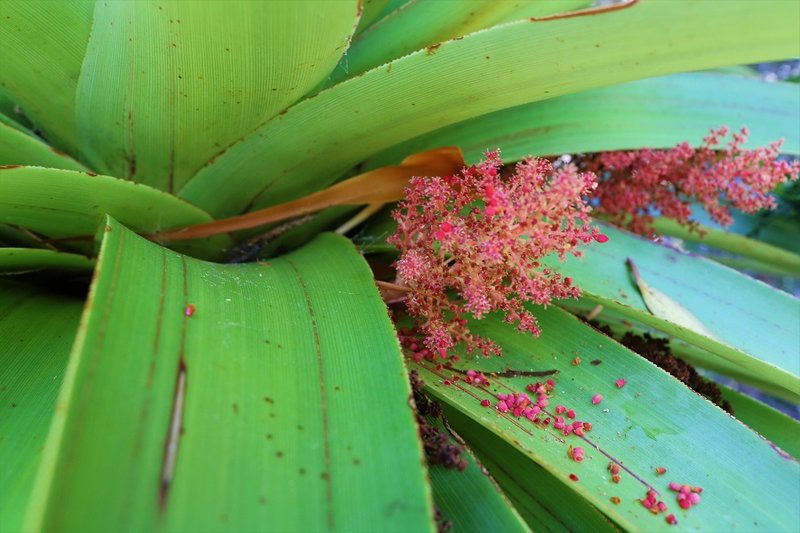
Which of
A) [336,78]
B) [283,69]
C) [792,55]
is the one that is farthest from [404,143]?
[792,55]

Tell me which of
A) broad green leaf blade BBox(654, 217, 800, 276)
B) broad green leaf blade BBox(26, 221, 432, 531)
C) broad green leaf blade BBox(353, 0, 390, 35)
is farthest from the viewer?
broad green leaf blade BBox(654, 217, 800, 276)

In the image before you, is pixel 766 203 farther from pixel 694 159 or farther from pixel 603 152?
pixel 603 152

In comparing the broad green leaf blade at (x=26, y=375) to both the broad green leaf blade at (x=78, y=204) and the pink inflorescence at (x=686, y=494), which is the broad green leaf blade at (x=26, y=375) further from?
the pink inflorescence at (x=686, y=494)

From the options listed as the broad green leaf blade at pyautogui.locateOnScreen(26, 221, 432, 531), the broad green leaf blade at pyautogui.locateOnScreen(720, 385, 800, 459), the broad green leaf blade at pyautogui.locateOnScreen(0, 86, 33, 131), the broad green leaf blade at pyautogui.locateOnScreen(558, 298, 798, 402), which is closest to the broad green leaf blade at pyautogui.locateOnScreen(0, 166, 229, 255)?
the broad green leaf blade at pyautogui.locateOnScreen(26, 221, 432, 531)

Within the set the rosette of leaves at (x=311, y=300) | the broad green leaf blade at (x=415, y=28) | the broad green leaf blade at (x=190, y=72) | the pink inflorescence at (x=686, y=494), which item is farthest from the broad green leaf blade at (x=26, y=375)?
the pink inflorescence at (x=686, y=494)

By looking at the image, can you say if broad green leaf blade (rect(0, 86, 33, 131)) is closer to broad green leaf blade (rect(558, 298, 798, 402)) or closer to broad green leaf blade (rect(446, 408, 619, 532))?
broad green leaf blade (rect(446, 408, 619, 532))

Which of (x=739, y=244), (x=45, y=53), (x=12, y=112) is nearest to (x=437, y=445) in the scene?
(x=45, y=53)

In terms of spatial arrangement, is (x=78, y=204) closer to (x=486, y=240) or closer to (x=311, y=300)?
(x=311, y=300)
